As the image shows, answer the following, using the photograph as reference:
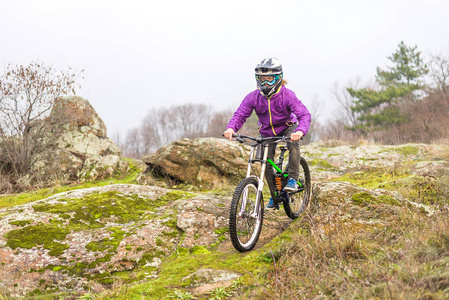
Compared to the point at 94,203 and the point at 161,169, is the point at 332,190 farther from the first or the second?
the point at 161,169

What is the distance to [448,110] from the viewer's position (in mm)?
25734

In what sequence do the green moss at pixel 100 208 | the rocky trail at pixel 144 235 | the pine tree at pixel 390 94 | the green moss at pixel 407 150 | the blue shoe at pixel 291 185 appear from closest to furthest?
the rocky trail at pixel 144 235 → the blue shoe at pixel 291 185 → the green moss at pixel 100 208 → the green moss at pixel 407 150 → the pine tree at pixel 390 94

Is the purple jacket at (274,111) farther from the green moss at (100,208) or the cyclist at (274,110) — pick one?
the green moss at (100,208)

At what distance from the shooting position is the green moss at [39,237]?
416 centimetres

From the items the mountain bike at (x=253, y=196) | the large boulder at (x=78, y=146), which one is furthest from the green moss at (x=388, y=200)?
the large boulder at (x=78, y=146)

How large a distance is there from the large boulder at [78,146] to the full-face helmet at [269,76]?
9.33m

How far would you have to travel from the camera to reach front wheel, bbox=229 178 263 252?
12.3 feet

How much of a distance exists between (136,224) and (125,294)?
72.3 inches

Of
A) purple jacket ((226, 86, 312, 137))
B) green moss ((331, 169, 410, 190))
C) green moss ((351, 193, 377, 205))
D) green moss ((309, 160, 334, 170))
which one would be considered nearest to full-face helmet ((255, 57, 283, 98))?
purple jacket ((226, 86, 312, 137))

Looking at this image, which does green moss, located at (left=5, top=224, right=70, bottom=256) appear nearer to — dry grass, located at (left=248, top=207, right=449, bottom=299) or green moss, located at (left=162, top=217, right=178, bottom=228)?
green moss, located at (left=162, top=217, right=178, bottom=228)

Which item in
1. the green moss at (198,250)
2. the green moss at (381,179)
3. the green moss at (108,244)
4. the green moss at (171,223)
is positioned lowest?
the green moss at (198,250)

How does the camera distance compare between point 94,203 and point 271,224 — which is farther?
point 94,203

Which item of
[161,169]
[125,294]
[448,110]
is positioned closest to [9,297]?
[125,294]

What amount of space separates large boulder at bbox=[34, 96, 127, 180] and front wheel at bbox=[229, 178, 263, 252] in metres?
9.32
